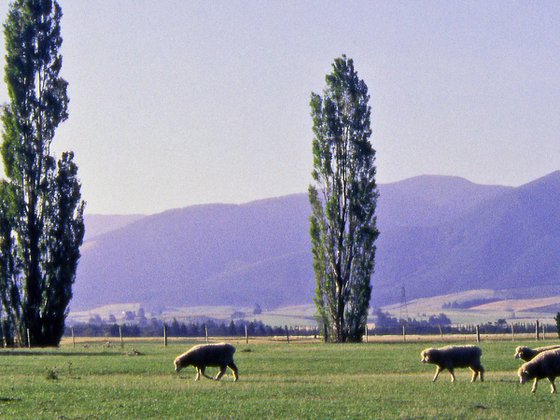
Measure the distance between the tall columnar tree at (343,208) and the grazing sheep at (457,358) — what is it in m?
34.1

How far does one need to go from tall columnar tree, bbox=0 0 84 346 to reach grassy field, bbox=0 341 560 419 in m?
20.8

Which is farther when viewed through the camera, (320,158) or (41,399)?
(320,158)

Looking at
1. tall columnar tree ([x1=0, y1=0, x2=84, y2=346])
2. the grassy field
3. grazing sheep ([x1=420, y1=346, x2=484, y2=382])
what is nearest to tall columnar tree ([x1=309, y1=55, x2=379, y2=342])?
tall columnar tree ([x1=0, y1=0, x2=84, y2=346])

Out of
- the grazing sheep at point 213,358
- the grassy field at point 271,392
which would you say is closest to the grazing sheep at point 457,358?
the grassy field at point 271,392

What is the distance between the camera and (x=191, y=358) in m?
32.2

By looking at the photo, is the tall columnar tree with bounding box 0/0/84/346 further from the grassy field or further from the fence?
the grassy field

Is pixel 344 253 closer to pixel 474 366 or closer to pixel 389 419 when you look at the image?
pixel 474 366

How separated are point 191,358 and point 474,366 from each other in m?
8.40

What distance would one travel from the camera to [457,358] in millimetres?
31875

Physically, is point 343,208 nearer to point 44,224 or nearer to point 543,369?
point 44,224

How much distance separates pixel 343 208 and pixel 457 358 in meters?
35.8

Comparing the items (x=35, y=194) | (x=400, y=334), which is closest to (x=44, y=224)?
(x=35, y=194)

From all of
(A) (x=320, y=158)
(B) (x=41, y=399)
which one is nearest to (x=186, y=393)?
(B) (x=41, y=399)

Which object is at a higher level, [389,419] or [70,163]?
[70,163]
